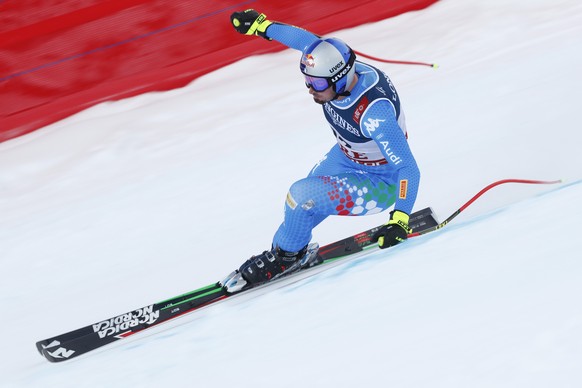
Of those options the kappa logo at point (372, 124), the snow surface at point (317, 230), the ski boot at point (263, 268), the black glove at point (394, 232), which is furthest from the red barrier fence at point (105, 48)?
the black glove at point (394, 232)

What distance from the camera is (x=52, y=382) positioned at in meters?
2.88

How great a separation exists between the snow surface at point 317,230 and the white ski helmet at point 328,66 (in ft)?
2.58

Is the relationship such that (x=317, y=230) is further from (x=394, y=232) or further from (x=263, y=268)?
(x=394, y=232)

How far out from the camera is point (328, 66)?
325 cm

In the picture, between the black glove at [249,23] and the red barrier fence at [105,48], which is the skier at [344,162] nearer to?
the black glove at [249,23]

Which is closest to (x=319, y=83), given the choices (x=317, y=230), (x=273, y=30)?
(x=273, y=30)

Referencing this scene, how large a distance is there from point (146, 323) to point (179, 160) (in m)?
1.83

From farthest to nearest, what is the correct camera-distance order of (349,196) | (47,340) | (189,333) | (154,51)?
(154,51)
(349,196)
(47,340)
(189,333)

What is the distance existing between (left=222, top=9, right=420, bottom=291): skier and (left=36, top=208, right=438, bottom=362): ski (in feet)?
0.27

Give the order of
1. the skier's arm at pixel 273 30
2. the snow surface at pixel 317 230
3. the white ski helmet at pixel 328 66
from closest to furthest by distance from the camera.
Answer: the snow surface at pixel 317 230 < the white ski helmet at pixel 328 66 < the skier's arm at pixel 273 30

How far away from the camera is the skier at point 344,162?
10.6ft

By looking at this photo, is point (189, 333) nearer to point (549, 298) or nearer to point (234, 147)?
point (549, 298)

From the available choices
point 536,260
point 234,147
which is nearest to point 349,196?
point 536,260

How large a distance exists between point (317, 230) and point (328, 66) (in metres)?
1.37
